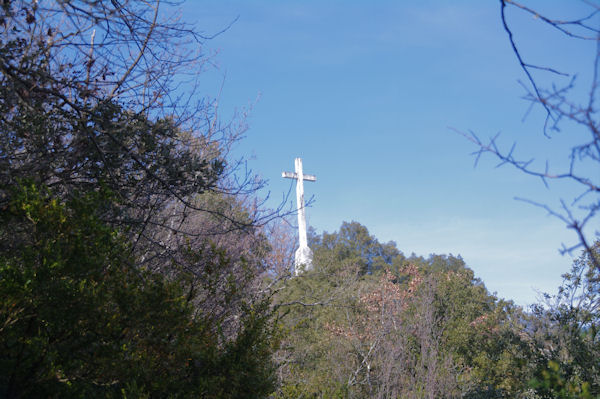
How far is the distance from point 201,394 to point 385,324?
8982 millimetres

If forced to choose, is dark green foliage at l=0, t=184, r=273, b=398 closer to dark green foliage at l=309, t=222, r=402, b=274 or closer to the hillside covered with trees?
the hillside covered with trees

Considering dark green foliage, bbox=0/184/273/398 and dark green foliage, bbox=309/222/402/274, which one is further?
dark green foliage, bbox=309/222/402/274

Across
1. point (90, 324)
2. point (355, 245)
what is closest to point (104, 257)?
point (90, 324)

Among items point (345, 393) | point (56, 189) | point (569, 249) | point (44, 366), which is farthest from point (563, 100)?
point (345, 393)

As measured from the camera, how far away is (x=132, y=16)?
15.0ft

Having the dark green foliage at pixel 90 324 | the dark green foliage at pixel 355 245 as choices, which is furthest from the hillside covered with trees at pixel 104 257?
the dark green foliage at pixel 355 245

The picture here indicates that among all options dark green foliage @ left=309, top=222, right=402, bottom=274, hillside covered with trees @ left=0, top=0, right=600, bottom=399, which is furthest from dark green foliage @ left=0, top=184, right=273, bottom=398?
dark green foliage @ left=309, top=222, right=402, bottom=274

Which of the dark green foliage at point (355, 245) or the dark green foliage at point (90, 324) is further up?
the dark green foliage at point (355, 245)

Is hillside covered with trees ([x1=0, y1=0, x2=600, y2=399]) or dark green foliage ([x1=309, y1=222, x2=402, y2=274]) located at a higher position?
dark green foliage ([x1=309, y1=222, x2=402, y2=274])

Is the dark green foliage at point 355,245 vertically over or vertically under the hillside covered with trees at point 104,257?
over

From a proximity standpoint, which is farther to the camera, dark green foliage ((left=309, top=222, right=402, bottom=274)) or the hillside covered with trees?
dark green foliage ((left=309, top=222, right=402, bottom=274))

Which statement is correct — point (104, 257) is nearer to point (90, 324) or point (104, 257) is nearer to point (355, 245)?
point (90, 324)

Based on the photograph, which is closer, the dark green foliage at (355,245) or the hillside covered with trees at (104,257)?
the hillside covered with trees at (104,257)

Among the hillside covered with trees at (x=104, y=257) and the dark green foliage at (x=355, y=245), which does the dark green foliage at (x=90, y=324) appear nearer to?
the hillside covered with trees at (x=104, y=257)
